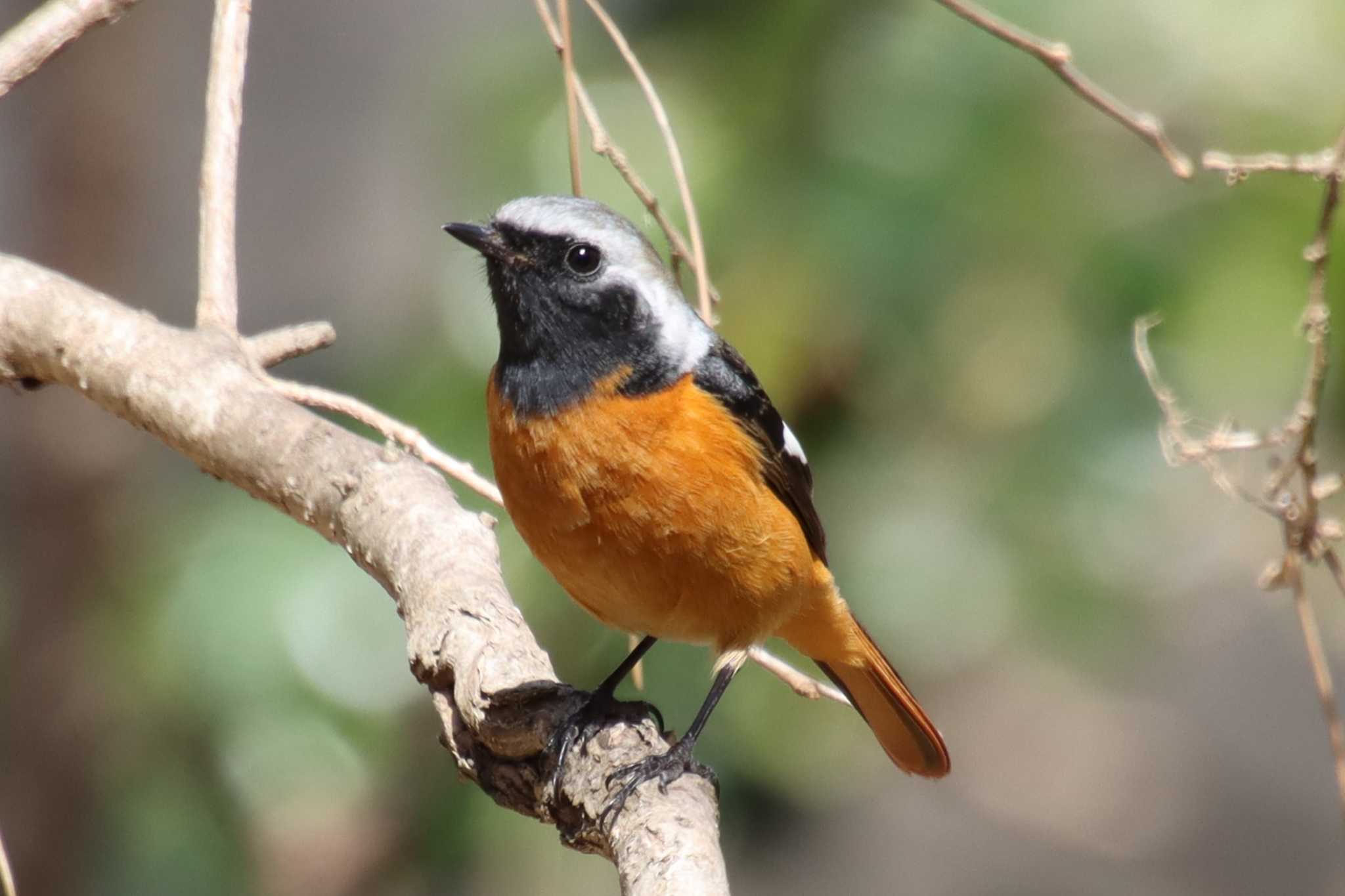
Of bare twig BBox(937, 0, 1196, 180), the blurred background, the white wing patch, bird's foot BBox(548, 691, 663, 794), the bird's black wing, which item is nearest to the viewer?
bare twig BBox(937, 0, 1196, 180)

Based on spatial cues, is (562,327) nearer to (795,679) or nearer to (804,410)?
(795,679)

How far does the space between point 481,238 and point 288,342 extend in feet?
1.51

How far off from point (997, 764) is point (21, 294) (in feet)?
18.6

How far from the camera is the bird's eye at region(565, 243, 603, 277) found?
10.2ft

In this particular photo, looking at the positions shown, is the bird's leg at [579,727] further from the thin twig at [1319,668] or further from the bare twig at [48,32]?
the bare twig at [48,32]

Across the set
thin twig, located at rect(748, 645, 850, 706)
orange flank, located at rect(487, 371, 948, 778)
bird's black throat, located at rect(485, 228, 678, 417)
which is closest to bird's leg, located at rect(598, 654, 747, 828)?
thin twig, located at rect(748, 645, 850, 706)

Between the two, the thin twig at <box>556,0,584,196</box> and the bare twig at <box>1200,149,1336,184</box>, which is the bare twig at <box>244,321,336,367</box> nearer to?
the thin twig at <box>556,0,584,196</box>

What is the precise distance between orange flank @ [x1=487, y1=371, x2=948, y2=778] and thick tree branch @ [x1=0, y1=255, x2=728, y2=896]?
10.6 inches

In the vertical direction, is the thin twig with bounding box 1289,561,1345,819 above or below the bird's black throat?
below

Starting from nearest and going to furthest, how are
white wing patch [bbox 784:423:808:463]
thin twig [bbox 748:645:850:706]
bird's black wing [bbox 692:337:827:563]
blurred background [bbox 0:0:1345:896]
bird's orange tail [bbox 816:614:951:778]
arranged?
1. thin twig [bbox 748:645:850:706]
2. bird's black wing [bbox 692:337:827:563]
3. white wing patch [bbox 784:423:808:463]
4. bird's orange tail [bbox 816:614:951:778]
5. blurred background [bbox 0:0:1345:896]

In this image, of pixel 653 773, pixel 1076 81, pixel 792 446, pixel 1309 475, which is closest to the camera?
pixel 653 773

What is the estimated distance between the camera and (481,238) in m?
3.11

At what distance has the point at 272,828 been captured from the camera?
4.34 meters

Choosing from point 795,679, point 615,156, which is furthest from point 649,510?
point 615,156
